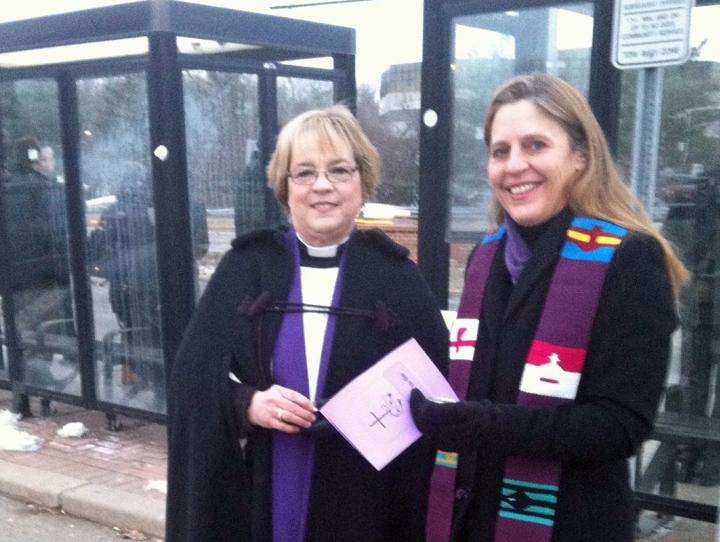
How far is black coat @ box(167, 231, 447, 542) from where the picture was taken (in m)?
2.05

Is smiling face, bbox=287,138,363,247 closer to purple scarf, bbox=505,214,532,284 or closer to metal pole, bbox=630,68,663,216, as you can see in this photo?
purple scarf, bbox=505,214,532,284

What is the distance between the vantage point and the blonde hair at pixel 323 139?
2121mm

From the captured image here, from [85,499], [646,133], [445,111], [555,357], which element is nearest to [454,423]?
[555,357]

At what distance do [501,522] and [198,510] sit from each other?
2.73 feet

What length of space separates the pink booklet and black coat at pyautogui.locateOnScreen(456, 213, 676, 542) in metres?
0.21

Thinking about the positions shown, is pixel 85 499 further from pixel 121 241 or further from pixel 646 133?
pixel 646 133

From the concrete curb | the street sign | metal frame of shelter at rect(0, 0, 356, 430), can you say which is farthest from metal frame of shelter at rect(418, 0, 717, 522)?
the concrete curb

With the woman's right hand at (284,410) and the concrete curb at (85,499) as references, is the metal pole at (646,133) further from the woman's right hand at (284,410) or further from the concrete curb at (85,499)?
the concrete curb at (85,499)

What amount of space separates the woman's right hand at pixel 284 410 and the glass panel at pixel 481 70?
2022 millimetres

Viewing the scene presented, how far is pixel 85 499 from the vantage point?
173 inches

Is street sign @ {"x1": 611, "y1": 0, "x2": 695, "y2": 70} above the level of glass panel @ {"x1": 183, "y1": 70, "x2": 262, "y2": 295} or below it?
above

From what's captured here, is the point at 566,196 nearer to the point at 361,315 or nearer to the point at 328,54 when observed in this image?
the point at 361,315

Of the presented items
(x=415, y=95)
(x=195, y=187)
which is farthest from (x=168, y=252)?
(x=415, y=95)

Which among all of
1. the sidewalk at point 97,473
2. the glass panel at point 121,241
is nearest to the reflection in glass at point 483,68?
the glass panel at point 121,241
